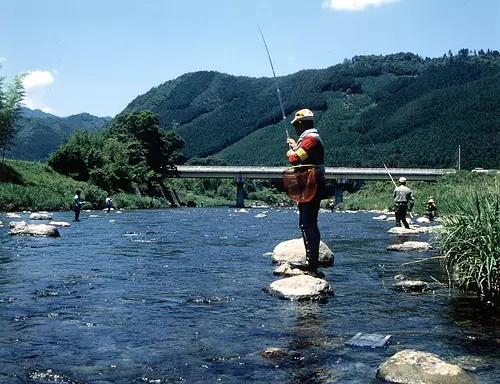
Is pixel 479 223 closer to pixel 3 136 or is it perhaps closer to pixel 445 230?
pixel 445 230

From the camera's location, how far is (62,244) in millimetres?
15320

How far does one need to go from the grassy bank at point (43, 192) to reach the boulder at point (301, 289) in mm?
34086

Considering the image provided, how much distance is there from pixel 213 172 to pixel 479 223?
91.7 m

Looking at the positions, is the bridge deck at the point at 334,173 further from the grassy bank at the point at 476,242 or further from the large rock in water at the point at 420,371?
the large rock in water at the point at 420,371

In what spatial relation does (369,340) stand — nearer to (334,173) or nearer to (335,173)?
(335,173)

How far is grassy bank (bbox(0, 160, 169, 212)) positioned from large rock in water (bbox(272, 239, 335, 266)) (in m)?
31.1

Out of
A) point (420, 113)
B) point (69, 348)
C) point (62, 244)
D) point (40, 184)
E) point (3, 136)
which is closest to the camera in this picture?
point (69, 348)

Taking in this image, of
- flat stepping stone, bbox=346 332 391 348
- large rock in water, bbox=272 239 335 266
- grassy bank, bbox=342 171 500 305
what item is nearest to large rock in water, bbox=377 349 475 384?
flat stepping stone, bbox=346 332 391 348

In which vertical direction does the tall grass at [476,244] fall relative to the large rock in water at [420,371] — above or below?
above

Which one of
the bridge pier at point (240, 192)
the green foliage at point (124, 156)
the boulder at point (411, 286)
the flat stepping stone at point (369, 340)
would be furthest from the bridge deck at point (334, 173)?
the flat stepping stone at point (369, 340)

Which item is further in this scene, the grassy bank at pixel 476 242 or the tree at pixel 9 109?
the tree at pixel 9 109

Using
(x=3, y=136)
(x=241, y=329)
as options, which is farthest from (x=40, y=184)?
(x=241, y=329)

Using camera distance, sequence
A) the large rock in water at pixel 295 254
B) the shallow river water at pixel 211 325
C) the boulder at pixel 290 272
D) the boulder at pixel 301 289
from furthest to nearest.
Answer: the large rock in water at pixel 295 254 < the boulder at pixel 290 272 < the boulder at pixel 301 289 < the shallow river water at pixel 211 325

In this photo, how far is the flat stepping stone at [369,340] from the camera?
5324 mm
